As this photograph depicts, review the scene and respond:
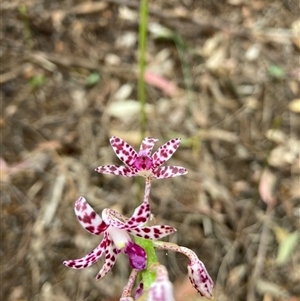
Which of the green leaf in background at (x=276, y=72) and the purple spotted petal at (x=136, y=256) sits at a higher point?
the purple spotted petal at (x=136, y=256)

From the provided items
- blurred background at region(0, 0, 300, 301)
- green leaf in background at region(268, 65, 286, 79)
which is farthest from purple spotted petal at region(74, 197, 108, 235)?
green leaf in background at region(268, 65, 286, 79)

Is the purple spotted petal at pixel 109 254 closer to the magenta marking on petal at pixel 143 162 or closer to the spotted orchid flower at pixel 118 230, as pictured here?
the spotted orchid flower at pixel 118 230

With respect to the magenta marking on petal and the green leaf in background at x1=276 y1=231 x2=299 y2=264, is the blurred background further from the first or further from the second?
the magenta marking on petal

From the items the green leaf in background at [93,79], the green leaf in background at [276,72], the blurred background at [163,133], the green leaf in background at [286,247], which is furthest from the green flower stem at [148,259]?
the green leaf in background at [276,72]

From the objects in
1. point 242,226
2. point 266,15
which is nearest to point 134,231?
A: point 242,226

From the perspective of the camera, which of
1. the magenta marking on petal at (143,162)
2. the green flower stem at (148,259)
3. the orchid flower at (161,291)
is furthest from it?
the magenta marking on petal at (143,162)

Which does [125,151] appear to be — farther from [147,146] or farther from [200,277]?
[200,277]

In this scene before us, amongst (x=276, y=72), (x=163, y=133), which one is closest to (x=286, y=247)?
(x=163, y=133)
